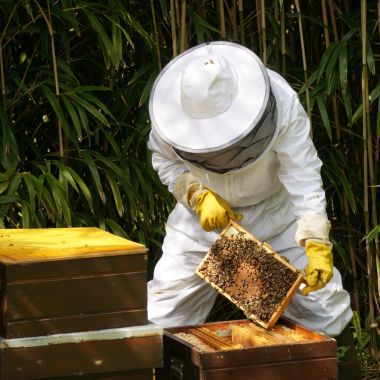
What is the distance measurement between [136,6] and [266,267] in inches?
69.2

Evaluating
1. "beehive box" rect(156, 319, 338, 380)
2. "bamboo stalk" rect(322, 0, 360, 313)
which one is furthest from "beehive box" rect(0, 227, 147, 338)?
"bamboo stalk" rect(322, 0, 360, 313)

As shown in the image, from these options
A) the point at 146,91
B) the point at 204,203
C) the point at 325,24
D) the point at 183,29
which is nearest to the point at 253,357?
the point at 204,203

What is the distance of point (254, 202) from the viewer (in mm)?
3666

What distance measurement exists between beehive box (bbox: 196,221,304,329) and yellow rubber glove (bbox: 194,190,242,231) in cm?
7

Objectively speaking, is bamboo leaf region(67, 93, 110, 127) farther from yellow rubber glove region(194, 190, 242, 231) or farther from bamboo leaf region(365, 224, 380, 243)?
bamboo leaf region(365, 224, 380, 243)

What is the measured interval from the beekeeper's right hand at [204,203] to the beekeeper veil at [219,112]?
168mm

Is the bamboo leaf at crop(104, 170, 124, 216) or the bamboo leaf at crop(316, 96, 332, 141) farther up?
the bamboo leaf at crop(316, 96, 332, 141)

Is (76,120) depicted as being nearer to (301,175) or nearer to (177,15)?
(177,15)

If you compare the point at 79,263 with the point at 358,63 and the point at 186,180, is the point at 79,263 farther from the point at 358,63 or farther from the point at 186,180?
the point at 358,63

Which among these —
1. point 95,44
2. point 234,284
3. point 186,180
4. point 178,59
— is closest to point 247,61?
point 178,59

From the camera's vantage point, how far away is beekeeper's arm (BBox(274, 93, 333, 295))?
10.8 feet

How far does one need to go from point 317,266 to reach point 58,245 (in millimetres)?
885

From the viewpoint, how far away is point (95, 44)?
448cm

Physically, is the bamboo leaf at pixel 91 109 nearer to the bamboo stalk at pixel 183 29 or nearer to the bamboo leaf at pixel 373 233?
the bamboo stalk at pixel 183 29
